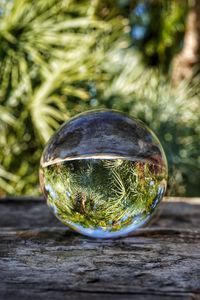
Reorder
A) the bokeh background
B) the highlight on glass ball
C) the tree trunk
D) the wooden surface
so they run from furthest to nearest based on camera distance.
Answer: the tree trunk < the bokeh background < the highlight on glass ball < the wooden surface

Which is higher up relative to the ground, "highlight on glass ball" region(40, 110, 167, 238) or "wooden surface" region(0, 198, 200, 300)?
"highlight on glass ball" region(40, 110, 167, 238)

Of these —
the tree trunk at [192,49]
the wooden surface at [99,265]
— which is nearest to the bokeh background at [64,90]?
the tree trunk at [192,49]

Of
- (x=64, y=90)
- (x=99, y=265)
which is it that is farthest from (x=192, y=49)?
(x=99, y=265)

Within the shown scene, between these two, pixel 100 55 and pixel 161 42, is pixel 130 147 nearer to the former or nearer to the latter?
pixel 100 55

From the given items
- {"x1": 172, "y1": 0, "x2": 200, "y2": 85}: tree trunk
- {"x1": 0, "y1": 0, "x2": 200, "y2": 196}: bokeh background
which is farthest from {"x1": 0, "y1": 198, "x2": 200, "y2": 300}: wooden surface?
{"x1": 172, "y1": 0, "x2": 200, "y2": 85}: tree trunk

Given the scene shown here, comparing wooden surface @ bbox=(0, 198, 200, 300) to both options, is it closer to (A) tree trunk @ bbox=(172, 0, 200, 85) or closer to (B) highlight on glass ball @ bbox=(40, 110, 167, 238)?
(B) highlight on glass ball @ bbox=(40, 110, 167, 238)

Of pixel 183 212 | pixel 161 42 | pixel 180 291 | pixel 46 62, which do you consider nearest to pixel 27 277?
pixel 180 291
